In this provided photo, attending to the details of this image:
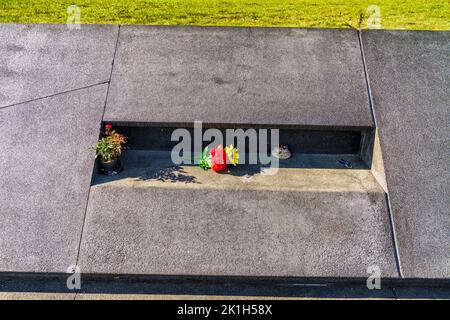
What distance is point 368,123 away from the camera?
7.59m

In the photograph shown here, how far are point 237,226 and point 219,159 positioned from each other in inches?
48.0

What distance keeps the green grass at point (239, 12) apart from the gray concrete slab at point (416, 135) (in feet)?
6.31

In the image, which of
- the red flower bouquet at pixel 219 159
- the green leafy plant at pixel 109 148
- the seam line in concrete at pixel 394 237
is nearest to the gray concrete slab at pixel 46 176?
the green leafy plant at pixel 109 148

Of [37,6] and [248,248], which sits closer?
[248,248]

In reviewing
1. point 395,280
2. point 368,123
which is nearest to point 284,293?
point 395,280

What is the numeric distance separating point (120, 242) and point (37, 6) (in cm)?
722

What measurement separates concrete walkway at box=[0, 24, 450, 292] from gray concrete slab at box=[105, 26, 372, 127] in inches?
1.1

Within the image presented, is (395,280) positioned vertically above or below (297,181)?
below

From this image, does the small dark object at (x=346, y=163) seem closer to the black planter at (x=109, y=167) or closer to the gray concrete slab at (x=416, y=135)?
the gray concrete slab at (x=416, y=135)

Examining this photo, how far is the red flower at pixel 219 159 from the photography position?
7.36 metres

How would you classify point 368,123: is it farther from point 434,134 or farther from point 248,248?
point 248,248
